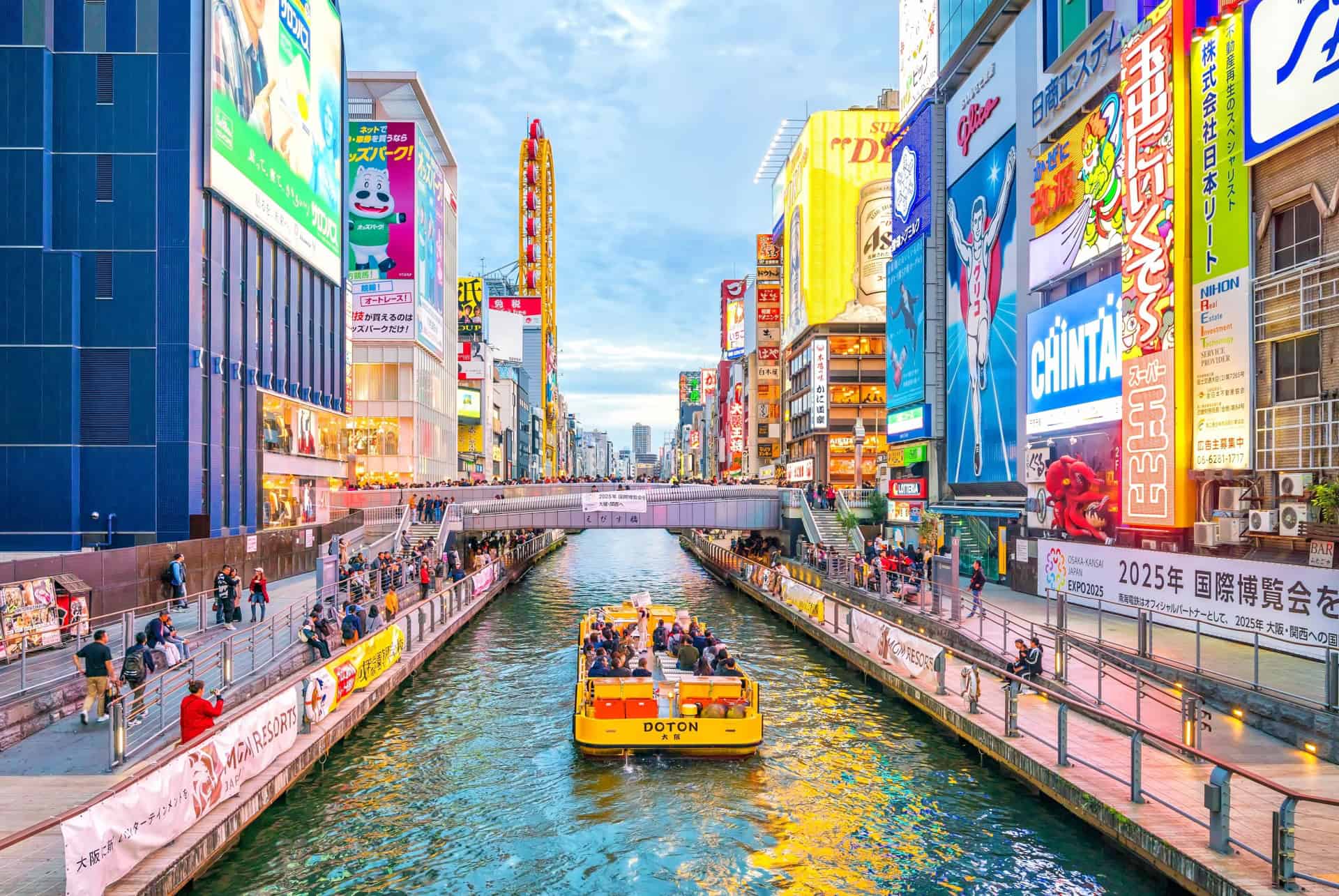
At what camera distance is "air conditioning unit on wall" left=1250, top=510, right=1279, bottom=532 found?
2164 centimetres

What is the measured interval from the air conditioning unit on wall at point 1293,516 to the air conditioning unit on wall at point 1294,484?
0.63ft

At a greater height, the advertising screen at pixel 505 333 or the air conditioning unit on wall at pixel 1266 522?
the advertising screen at pixel 505 333

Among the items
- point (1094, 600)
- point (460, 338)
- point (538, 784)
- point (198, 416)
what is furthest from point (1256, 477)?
point (460, 338)

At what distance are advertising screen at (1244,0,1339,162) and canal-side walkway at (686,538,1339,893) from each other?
567 inches

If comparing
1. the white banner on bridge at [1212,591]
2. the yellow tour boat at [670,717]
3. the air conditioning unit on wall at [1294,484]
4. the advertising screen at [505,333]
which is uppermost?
the advertising screen at [505,333]

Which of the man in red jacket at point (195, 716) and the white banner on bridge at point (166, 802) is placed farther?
the man in red jacket at point (195, 716)

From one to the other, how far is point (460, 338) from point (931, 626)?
11673 centimetres

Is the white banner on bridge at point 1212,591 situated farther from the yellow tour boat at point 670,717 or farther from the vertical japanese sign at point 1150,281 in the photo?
the yellow tour boat at point 670,717

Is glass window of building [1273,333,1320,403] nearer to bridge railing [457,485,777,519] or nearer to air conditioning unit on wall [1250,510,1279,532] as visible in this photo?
air conditioning unit on wall [1250,510,1279,532]

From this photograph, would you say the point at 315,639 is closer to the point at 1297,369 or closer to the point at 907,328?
the point at 1297,369

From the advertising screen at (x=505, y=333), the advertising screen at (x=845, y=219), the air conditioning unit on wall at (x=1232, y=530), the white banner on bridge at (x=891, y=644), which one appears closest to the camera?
the white banner on bridge at (x=891, y=644)

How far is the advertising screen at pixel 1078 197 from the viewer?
31922mm

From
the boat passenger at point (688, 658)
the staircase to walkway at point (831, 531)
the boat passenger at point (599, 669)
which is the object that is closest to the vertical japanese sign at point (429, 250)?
the staircase to walkway at point (831, 531)

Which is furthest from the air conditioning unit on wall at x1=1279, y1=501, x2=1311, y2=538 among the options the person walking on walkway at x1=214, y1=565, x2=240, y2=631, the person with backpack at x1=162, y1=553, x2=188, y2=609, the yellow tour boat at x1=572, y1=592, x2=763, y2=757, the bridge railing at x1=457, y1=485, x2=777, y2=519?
the bridge railing at x1=457, y1=485, x2=777, y2=519
